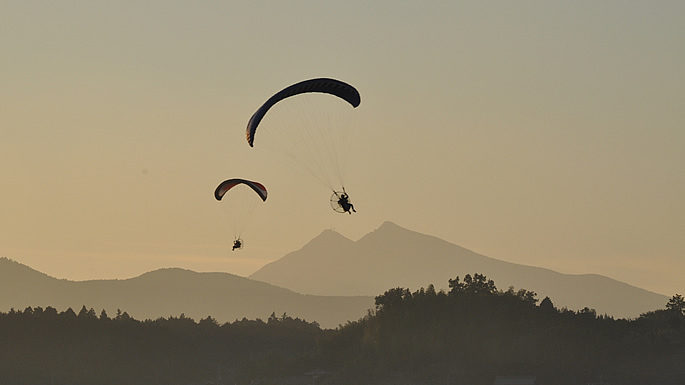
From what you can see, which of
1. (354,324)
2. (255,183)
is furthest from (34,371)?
(255,183)

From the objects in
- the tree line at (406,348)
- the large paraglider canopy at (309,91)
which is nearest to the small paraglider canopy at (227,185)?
the large paraglider canopy at (309,91)

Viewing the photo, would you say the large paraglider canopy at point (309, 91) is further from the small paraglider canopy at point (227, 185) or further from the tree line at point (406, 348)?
the tree line at point (406, 348)

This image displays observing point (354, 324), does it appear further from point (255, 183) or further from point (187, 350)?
point (255, 183)

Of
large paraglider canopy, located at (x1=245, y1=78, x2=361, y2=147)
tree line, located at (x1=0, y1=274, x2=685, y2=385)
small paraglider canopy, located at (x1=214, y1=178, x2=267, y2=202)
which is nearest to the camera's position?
large paraglider canopy, located at (x1=245, y1=78, x2=361, y2=147)

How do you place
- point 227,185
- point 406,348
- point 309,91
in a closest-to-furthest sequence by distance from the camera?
point 309,91 → point 227,185 → point 406,348

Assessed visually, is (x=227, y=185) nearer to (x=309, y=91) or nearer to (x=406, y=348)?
(x=309, y=91)

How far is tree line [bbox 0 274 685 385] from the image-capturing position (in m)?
128

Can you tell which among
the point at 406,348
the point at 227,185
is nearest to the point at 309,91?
the point at 227,185

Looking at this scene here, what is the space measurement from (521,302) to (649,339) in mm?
15911

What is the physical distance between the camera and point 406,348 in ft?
448

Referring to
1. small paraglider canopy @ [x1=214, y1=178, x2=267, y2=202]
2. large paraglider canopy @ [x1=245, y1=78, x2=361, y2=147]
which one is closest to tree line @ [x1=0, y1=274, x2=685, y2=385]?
small paraglider canopy @ [x1=214, y1=178, x2=267, y2=202]

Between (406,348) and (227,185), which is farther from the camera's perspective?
(406,348)

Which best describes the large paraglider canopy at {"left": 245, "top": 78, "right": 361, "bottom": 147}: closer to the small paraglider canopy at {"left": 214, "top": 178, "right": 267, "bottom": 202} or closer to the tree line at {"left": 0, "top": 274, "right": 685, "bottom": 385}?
the small paraglider canopy at {"left": 214, "top": 178, "right": 267, "bottom": 202}

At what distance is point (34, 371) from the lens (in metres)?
161
